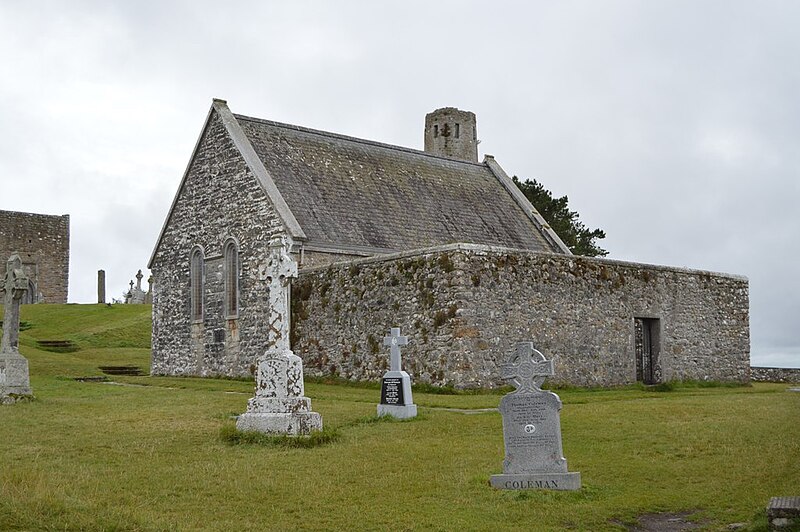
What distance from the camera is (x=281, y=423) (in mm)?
15242

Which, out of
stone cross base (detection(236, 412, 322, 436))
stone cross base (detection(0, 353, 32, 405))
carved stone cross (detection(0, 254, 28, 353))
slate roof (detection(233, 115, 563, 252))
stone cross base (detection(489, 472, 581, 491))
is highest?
slate roof (detection(233, 115, 563, 252))

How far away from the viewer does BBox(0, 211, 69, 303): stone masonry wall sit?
204ft

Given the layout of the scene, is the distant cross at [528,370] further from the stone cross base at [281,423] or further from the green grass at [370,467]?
the stone cross base at [281,423]

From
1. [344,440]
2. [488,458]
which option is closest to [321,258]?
[344,440]

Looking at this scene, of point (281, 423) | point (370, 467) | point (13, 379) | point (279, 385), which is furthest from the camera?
point (13, 379)

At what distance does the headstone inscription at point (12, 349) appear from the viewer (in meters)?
20.2

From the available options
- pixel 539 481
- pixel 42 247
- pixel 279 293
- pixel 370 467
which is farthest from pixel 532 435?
pixel 42 247

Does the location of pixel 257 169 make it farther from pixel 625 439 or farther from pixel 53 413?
pixel 625 439

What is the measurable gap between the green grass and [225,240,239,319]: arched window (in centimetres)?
1066

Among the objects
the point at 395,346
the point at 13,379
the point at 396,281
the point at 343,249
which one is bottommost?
the point at 13,379

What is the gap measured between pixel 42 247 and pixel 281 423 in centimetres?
5306

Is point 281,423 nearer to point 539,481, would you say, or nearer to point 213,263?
point 539,481

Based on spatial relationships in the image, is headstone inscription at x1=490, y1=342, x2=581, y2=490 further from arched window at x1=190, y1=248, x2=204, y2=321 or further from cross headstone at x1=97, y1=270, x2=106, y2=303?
cross headstone at x1=97, y1=270, x2=106, y2=303

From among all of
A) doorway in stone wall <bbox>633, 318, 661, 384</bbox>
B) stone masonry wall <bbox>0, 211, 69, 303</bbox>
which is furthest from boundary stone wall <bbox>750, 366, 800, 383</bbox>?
stone masonry wall <bbox>0, 211, 69, 303</bbox>
